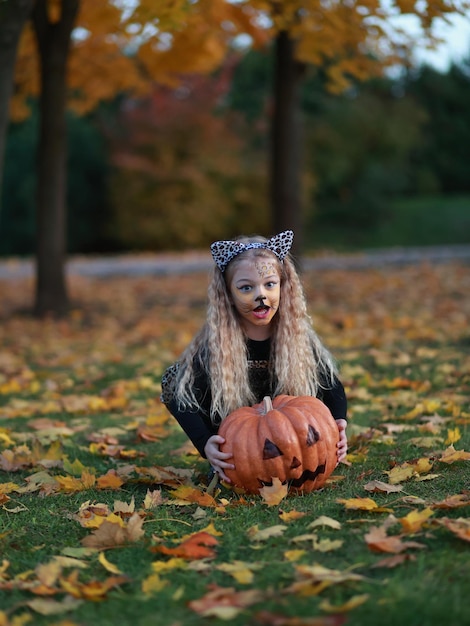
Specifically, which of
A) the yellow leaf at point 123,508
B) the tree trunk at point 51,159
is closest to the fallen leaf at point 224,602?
the yellow leaf at point 123,508

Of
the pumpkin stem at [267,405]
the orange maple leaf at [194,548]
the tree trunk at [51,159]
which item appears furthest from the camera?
the tree trunk at [51,159]

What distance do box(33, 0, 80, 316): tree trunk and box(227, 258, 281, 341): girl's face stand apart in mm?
7715

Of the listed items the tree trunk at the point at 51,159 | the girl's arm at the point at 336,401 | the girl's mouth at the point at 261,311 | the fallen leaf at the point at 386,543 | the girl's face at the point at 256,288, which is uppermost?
the tree trunk at the point at 51,159

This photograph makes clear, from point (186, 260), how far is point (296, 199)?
8.05m

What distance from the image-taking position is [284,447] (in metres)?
3.53

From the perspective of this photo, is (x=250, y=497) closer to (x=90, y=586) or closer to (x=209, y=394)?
(x=209, y=394)

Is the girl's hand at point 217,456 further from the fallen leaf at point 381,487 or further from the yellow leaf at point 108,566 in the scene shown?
the yellow leaf at point 108,566

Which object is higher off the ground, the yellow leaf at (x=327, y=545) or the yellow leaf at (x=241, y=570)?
the yellow leaf at (x=327, y=545)

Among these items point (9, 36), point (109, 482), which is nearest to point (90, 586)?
point (109, 482)

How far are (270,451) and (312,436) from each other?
185 millimetres

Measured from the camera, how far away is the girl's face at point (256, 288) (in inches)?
150

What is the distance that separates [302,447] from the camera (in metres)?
3.56

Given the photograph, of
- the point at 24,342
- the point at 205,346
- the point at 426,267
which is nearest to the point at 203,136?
the point at 426,267

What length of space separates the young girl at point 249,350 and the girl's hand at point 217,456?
0.06 m
